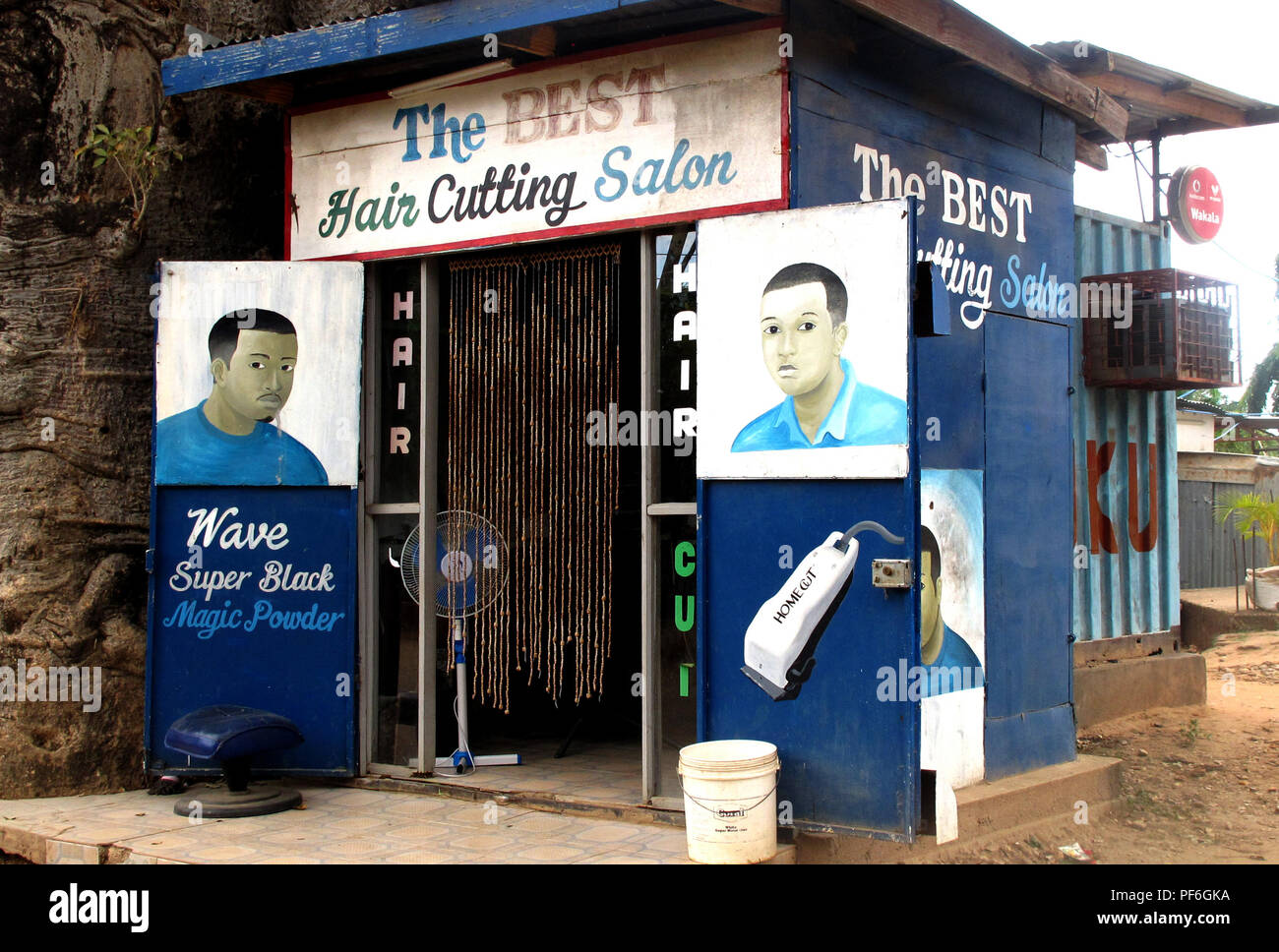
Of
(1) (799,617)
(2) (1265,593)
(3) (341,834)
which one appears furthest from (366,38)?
(2) (1265,593)

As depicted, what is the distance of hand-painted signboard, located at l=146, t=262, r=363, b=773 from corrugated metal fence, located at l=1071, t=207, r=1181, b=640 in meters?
6.31

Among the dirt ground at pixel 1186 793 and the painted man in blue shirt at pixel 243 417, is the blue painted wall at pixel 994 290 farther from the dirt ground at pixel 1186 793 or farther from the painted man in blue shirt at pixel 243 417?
the painted man in blue shirt at pixel 243 417

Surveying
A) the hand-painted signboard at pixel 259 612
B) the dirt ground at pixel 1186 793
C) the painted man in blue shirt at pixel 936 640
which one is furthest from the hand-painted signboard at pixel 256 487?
the dirt ground at pixel 1186 793

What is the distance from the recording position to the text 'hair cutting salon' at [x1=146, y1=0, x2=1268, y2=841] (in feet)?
20.5

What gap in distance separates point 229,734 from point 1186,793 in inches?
272

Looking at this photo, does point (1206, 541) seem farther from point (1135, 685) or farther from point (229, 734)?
point (229, 734)

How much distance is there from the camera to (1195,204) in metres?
12.4

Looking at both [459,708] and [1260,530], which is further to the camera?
[1260,530]

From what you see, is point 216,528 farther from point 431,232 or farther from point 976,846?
point 976,846

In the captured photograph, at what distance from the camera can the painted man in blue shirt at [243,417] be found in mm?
7641

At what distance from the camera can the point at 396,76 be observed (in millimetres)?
7676

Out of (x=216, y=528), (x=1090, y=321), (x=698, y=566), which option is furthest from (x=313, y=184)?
(x=1090, y=321)

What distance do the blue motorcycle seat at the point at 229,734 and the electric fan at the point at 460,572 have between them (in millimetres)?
1097

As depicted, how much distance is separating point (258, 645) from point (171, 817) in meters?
1.17
